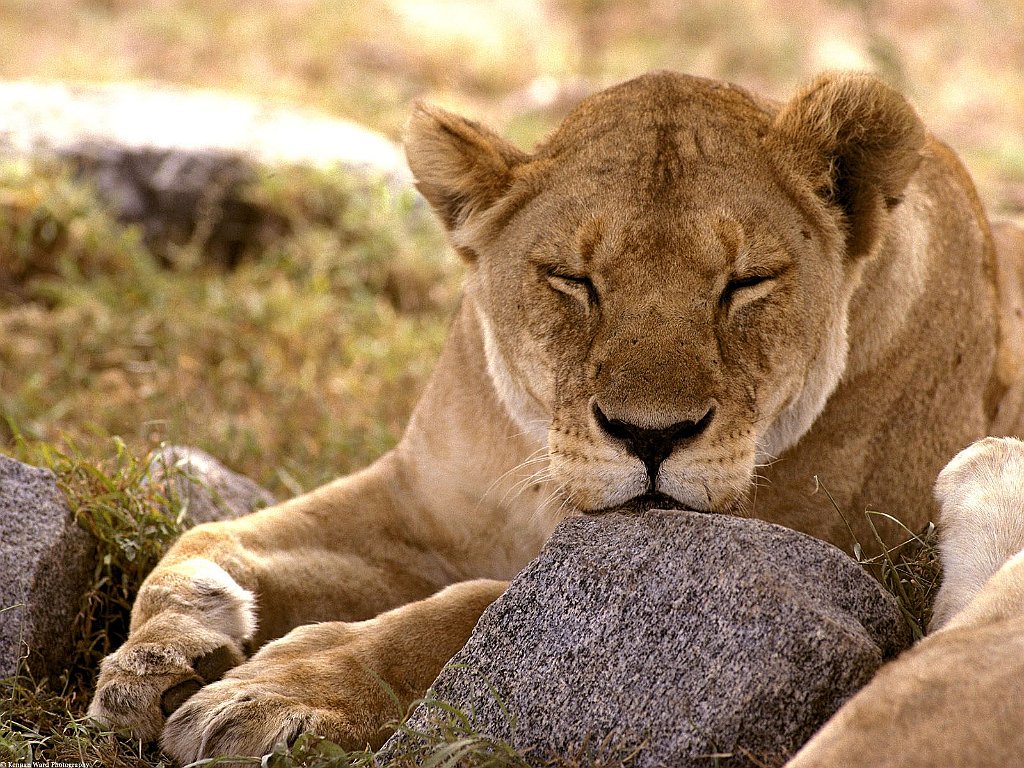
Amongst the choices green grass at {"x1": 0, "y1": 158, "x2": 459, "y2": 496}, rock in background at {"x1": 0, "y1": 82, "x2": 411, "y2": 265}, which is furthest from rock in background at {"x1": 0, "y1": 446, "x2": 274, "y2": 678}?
rock in background at {"x1": 0, "y1": 82, "x2": 411, "y2": 265}

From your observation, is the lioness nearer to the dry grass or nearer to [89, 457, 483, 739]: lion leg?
[89, 457, 483, 739]: lion leg

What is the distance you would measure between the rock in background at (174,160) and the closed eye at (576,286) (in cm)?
371

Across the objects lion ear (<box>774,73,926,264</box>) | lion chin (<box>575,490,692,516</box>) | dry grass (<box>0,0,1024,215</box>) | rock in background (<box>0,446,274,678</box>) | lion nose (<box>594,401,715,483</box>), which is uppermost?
dry grass (<box>0,0,1024,215</box>)

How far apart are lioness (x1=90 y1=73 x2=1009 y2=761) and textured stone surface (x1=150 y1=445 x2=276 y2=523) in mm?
385

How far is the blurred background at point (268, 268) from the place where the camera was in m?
5.09

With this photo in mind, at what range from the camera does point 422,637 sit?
292 centimetres

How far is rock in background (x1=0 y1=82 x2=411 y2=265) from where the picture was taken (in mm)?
6688

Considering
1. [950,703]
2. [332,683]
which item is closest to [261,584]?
[332,683]

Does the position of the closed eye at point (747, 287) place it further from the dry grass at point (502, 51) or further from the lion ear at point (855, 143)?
the dry grass at point (502, 51)

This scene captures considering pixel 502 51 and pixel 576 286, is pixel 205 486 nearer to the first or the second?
pixel 576 286

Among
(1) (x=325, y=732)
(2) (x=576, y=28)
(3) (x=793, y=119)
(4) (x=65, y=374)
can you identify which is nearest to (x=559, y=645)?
(1) (x=325, y=732)

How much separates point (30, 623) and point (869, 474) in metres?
2.09

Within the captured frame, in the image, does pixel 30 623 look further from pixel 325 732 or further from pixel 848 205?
pixel 848 205

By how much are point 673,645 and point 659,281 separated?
0.81 metres
